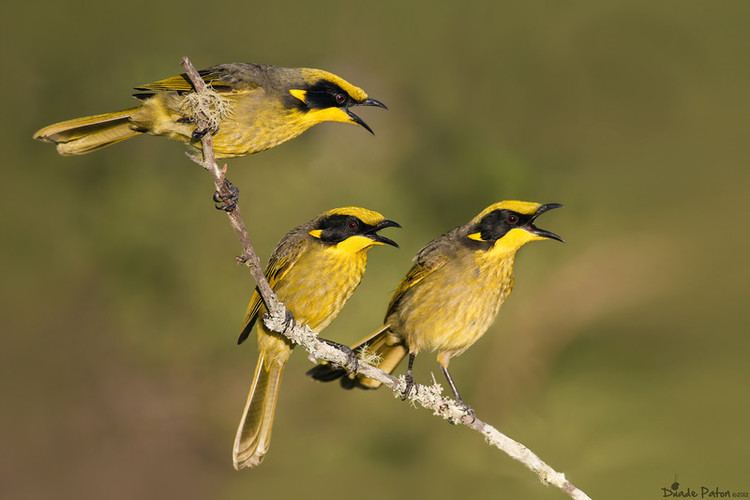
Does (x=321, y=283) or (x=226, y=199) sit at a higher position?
(x=321, y=283)

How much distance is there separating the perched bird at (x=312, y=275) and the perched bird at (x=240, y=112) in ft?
1.33

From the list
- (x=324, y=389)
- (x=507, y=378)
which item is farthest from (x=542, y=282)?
(x=324, y=389)

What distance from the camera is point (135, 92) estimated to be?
2719mm

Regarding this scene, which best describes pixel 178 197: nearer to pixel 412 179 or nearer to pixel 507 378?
pixel 412 179

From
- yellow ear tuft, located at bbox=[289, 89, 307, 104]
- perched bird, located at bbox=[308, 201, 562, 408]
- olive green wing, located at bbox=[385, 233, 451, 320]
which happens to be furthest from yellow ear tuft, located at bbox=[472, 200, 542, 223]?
yellow ear tuft, located at bbox=[289, 89, 307, 104]

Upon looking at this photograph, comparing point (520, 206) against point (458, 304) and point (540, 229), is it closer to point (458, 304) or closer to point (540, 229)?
point (540, 229)

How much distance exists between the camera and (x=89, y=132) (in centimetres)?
273

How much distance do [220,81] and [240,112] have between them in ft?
0.43

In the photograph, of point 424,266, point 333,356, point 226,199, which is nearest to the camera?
point 226,199

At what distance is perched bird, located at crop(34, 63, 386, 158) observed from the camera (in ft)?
8.77

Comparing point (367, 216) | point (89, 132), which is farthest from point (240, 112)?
point (367, 216)

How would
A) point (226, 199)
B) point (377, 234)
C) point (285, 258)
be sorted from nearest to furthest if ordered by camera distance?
1. point (226, 199)
2. point (377, 234)
3. point (285, 258)

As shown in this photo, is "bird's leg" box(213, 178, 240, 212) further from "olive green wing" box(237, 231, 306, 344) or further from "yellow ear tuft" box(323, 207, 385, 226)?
"olive green wing" box(237, 231, 306, 344)

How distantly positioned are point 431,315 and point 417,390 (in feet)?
1.28
